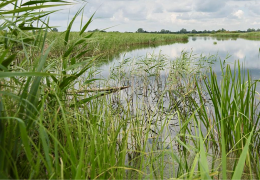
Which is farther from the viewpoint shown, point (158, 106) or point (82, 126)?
point (158, 106)

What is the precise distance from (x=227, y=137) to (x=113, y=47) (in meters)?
11.1

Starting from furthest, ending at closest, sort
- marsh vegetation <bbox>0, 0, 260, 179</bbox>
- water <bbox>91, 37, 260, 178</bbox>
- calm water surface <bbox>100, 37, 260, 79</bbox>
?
calm water surface <bbox>100, 37, 260, 79</bbox> → water <bbox>91, 37, 260, 178</bbox> → marsh vegetation <bbox>0, 0, 260, 179</bbox>

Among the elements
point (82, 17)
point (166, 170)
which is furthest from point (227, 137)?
point (82, 17)

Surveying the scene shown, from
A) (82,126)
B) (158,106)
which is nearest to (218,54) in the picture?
(158,106)

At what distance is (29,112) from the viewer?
108 cm

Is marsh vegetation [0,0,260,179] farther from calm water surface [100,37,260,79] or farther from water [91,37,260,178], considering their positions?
calm water surface [100,37,260,79]

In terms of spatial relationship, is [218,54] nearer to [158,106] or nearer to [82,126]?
[158,106]

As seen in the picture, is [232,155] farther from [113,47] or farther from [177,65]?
[113,47]

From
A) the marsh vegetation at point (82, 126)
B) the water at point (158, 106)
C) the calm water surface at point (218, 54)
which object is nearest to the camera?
the marsh vegetation at point (82, 126)

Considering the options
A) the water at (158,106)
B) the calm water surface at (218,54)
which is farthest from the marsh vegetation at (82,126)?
the calm water surface at (218,54)

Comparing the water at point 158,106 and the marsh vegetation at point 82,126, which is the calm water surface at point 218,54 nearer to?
the water at point 158,106

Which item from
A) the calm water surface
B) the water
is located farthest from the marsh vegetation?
the calm water surface

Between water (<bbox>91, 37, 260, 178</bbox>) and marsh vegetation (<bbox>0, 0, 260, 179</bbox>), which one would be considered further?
water (<bbox>91, 37, 260, 178</bbox>)

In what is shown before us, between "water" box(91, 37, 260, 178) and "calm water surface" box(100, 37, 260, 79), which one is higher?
"calm water surface" box(100, 37, 260, 79)
